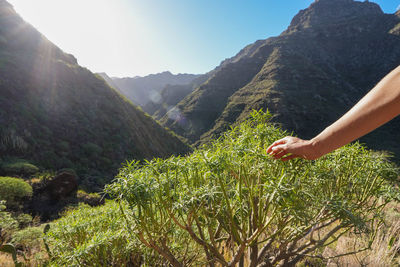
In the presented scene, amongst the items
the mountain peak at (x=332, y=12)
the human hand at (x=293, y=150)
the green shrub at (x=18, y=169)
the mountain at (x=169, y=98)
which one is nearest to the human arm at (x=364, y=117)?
the human hand at (x=293, y=150)

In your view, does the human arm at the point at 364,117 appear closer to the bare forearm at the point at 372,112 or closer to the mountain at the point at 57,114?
the bare forearm at the point at 372,112

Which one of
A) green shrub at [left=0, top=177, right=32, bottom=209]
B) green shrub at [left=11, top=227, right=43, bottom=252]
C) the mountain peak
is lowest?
green shrub at [left=11, top=227, right=43, bottom=252]

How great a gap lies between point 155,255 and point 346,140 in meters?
2.23

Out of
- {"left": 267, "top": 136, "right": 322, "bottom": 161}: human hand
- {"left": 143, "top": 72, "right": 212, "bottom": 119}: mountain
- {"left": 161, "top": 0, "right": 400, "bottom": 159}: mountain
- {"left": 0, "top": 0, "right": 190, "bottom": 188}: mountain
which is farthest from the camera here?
{"left": 143, "top": 72, "right": 212, "bottom": 119}: mountain

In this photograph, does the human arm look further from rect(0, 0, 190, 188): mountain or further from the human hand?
rect(0, 0, 190, 188): mountain

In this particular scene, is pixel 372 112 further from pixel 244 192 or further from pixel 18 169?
pixel 18 169

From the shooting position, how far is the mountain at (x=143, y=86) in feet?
439

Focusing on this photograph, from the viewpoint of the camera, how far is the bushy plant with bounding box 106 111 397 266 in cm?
124

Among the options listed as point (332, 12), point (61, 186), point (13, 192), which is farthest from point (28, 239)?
point (332, 12)

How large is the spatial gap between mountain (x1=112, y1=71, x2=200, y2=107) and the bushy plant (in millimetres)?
129599

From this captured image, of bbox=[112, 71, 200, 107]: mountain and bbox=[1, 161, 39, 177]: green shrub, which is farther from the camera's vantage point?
bbox=[112, 71, 200, 107]: mountain

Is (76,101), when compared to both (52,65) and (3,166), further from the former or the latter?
(3,166)

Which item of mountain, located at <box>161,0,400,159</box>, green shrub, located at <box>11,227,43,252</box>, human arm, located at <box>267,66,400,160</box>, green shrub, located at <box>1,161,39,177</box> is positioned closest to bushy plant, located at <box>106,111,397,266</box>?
human arm, located at <box>267,66,400,160</box>

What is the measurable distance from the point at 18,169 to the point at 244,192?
17685mm
